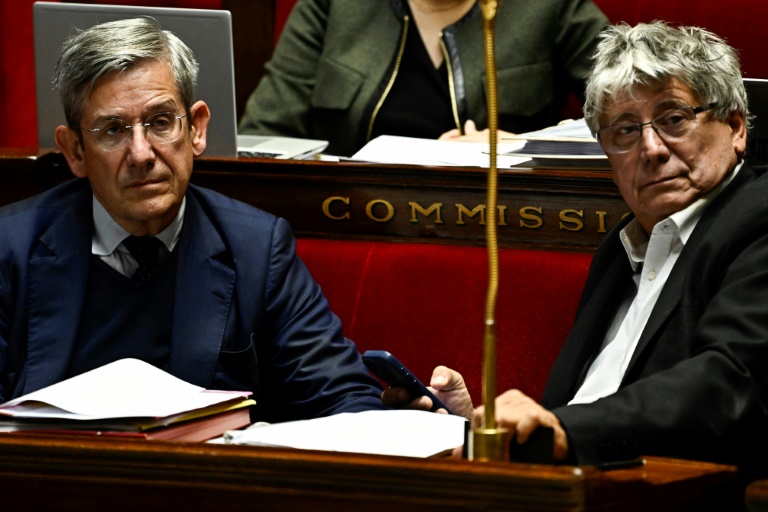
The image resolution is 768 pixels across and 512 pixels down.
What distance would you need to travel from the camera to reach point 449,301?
232cm

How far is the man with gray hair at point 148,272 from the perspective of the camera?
6.53 ft

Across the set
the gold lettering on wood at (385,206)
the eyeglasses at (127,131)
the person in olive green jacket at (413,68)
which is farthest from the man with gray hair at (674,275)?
the person in olive green jacket at (413,68)

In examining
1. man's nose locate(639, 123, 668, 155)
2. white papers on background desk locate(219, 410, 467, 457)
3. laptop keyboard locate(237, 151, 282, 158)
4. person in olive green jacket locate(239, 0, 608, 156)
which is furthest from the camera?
person in olive green jacket locate(239, 0, 608, 156)

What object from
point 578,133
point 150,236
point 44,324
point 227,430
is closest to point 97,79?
point 150,236

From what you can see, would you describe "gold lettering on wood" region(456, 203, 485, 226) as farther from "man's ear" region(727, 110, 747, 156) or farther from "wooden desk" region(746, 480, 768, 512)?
"wooden desk" region(746, 480, 768, 512)

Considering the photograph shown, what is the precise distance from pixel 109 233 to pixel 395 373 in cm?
65

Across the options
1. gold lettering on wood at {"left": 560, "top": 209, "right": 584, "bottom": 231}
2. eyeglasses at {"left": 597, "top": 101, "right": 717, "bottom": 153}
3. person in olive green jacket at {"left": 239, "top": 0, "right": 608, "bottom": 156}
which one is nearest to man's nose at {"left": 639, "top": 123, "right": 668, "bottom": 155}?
eyeglasses at {"left": 597, "top": 101, "right": 717, "bottom": 153}

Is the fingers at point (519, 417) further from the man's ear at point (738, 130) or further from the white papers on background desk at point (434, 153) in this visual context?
the white papers on background desk at point (434, 153)

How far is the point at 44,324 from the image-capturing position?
6.48 ft

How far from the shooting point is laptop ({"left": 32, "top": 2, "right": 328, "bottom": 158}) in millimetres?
2316

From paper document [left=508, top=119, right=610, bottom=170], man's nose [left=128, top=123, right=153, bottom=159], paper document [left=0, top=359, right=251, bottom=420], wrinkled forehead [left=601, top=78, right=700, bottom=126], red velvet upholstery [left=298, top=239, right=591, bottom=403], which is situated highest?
wrinkled forehead [left=601, top=78, right=700, bottom=126]

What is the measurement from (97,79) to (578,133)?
2.87ft

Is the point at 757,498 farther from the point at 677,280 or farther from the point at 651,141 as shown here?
the point at 651,141

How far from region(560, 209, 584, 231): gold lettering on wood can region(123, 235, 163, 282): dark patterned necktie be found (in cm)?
72
